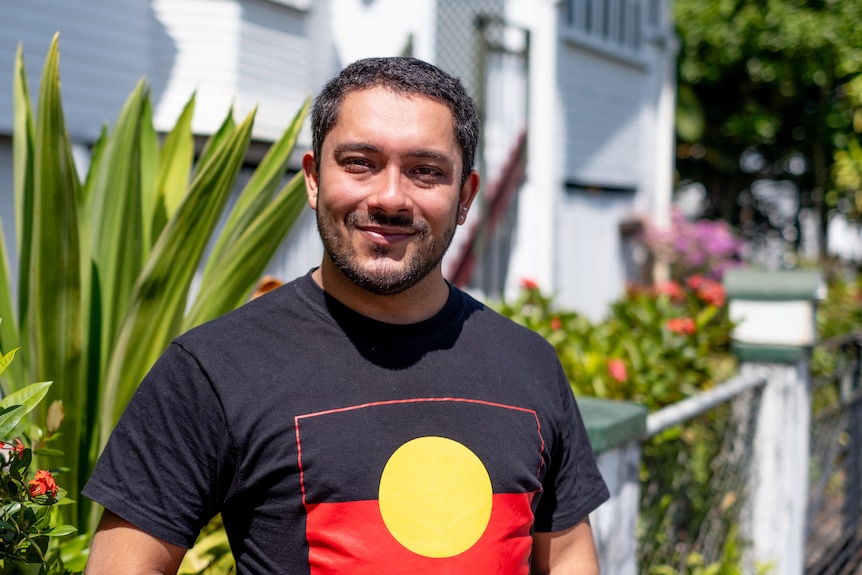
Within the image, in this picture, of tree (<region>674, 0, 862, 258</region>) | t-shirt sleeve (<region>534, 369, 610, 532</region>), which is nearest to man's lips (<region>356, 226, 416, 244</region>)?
t-shirt sleeve (<region>534, 369, 610, 532</region>)

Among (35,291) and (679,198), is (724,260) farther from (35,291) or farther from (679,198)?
(35,291)

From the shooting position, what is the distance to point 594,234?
11516 mm

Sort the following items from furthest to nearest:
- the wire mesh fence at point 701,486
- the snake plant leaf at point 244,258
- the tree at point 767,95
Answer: the tree at point 767,95 < the wire mesh fence at point 701,486 < the snake plant leaf at point 244,258

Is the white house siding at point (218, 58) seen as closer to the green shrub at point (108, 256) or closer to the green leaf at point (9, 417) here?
the green shrub at point (108, 256)

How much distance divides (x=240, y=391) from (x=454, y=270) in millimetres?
7552

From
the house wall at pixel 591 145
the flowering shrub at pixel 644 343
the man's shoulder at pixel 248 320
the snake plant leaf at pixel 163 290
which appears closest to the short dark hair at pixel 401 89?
the man's shoulder at pixel 248 320

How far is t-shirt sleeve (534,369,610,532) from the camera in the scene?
1919 millimetres

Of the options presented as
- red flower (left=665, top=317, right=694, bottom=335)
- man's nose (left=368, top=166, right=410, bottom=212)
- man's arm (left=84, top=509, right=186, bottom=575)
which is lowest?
man's arm (left=84, top=509, right=186, bottom=575)

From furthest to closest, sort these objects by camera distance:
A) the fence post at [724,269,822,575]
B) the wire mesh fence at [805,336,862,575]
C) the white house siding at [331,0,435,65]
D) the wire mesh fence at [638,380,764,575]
Answer: the white house siding at [331,0,435,65] < the wire mesh fence at [805,336,862,575] < the fence post at [724,269,822,575] < the wire mesh fence at [638,380,764,575]

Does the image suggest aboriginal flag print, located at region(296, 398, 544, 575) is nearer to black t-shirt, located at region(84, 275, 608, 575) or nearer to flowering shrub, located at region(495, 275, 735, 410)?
black t-shirt, located at region(84, 275, 608, 575)

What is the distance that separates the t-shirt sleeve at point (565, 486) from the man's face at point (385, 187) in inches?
18.5

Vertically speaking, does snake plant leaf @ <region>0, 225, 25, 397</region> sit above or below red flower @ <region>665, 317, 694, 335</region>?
above

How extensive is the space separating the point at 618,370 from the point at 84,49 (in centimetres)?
379

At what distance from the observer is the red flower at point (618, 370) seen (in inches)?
178
